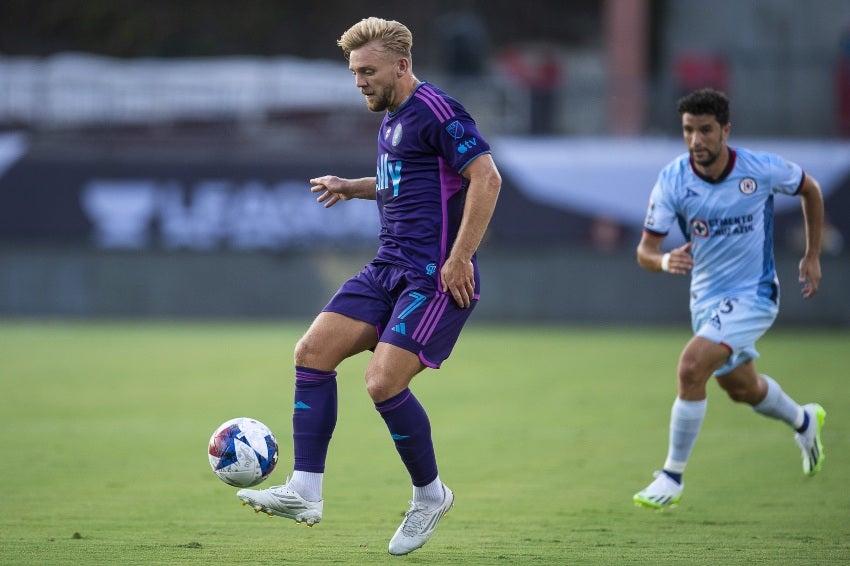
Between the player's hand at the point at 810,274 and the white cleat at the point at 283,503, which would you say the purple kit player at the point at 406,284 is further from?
the player's hand at the point at 810,274

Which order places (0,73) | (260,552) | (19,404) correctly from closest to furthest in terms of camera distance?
(260,552) < (19,404) < (0,73)

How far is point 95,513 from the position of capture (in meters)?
6.67

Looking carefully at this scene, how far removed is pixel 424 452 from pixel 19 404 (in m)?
6.52

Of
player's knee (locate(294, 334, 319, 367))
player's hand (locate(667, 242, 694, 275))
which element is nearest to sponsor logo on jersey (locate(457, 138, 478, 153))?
player's knee (locate(294, 334, 319, 367))

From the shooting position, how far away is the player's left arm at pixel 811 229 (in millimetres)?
7500

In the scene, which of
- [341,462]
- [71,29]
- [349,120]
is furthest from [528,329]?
[71,29]

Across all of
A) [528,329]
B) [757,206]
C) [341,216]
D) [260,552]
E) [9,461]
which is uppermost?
[757,206]

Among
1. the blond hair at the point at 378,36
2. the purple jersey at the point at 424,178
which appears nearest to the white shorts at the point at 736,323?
the purple jersey at the point at 424,178

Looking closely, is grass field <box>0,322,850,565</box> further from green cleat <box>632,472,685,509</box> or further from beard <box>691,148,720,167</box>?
beard <box>691,148,720,167</box>

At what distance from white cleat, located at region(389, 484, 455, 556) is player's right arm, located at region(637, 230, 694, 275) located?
201cm

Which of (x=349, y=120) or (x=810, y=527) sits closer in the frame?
(x=810, y=527)

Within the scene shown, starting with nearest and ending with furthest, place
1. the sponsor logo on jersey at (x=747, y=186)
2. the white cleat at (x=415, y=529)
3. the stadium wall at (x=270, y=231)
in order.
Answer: the white cleat at (x=415, y=529)
the sponsor logo on jersey at (x=747, y=186)
the stadium wall at (x=270, y=231)

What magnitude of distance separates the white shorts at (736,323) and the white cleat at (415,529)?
7.06 ft

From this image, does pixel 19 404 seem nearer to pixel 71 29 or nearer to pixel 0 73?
pixel 0 73
